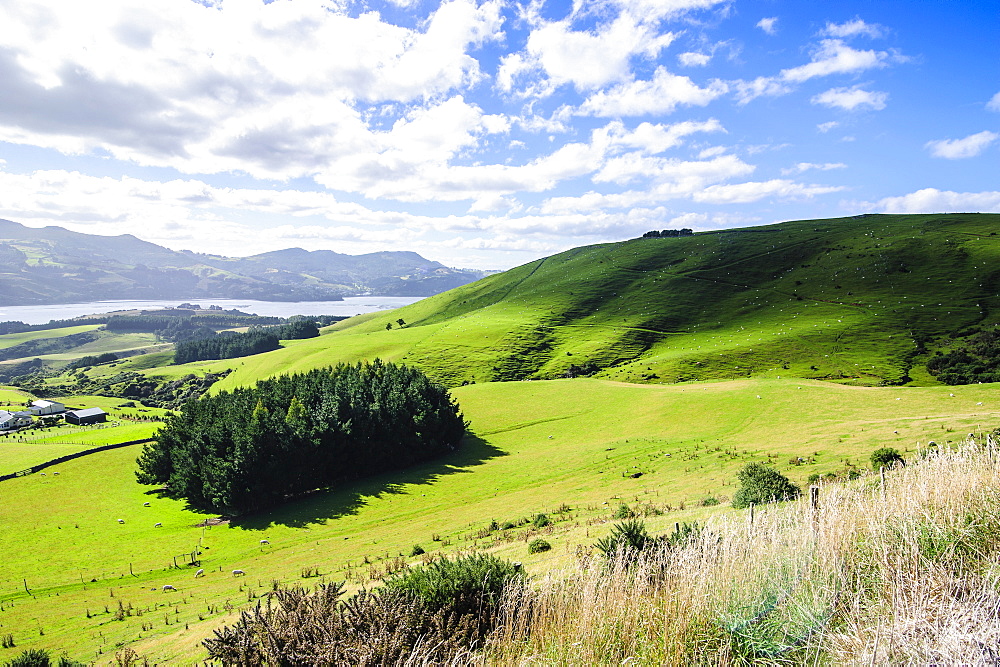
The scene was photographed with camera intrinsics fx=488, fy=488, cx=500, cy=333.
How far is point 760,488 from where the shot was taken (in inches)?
849

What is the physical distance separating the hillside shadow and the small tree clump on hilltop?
30410 millimetres

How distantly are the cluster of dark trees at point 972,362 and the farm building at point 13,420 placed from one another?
525ft

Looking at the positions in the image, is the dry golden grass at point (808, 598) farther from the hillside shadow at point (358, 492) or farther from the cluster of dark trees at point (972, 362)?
the cluster of dark trees at point (972, 362)

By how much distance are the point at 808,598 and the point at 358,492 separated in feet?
151

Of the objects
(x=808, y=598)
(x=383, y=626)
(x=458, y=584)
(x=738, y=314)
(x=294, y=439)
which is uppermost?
(x=738, y=314)

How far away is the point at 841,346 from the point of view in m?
87.9

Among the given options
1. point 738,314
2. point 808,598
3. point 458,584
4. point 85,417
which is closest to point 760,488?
point 808,598

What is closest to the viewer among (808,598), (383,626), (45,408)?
(808,598)

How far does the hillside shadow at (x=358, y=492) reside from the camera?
1618 inches

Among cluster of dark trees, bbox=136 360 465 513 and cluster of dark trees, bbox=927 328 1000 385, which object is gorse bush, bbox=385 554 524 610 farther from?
cluster of dark trees, bbox=927 328 1000 385

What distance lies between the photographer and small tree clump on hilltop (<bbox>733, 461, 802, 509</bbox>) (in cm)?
2038

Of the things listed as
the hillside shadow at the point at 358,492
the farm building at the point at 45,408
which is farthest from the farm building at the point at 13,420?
the hillside shadow at the point at 358,492

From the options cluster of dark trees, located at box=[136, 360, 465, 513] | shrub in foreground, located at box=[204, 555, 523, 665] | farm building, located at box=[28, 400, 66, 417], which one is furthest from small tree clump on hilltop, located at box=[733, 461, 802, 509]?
farm building, located at box=[28, 400, 66, 417]

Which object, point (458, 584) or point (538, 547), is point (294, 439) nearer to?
point (538, 547)
